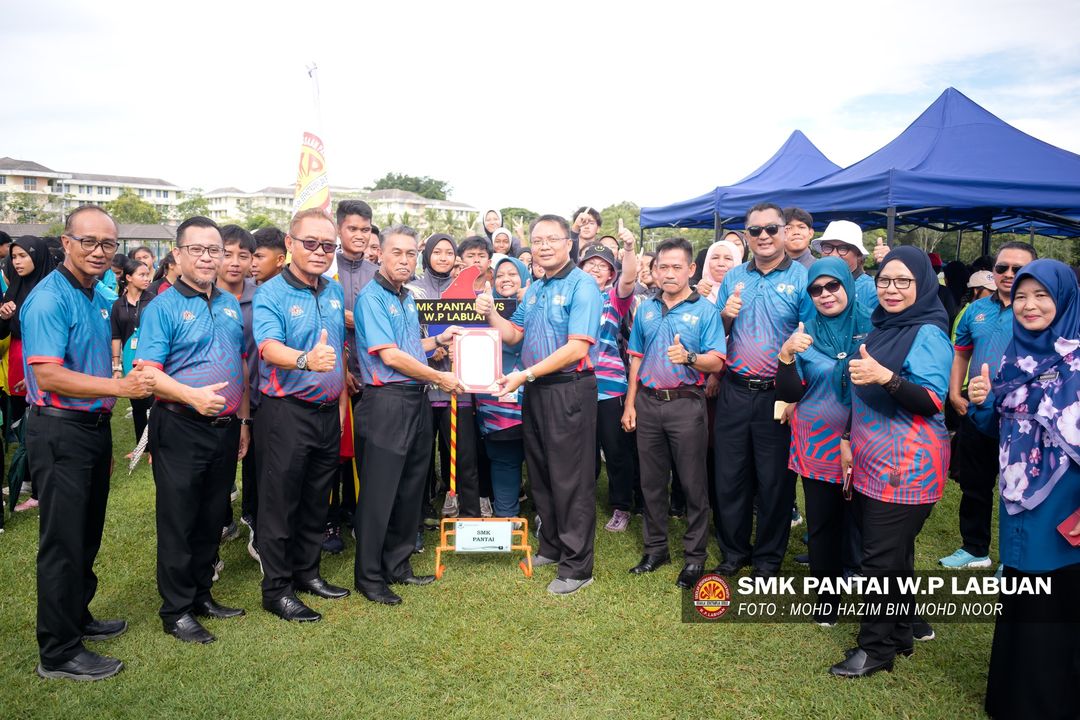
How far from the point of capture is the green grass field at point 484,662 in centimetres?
330

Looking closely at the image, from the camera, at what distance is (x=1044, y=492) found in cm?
288

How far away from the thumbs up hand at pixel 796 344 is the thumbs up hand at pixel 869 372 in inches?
23.5

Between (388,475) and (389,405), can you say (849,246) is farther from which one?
(388,475)

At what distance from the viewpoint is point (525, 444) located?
4.89 m

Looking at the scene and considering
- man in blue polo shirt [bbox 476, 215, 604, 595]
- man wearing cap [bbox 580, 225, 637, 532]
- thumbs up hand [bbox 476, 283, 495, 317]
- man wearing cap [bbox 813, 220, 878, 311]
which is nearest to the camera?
man in blue polo shirt [bbox 476, 215, 604, 595]

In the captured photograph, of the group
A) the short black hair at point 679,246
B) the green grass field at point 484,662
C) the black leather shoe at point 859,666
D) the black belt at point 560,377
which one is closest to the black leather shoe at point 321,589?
the green grass field at point 484,662

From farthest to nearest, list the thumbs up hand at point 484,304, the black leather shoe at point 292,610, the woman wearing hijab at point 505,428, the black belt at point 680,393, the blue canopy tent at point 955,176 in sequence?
1. the blue canopy tent at point 955,176
2. the woman wearing hijab at point 505,428
3. the thumbs up hand at point 484,304
4. the black belt at point 680,393
5. the black leather shoe at point 292,610

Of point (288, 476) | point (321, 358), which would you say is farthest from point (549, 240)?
point (288, 476)

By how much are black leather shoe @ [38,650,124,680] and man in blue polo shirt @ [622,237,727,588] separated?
3243 millimetres

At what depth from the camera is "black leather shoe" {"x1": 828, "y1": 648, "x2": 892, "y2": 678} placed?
3506 mm

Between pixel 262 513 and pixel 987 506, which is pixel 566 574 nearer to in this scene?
pixel 262 513

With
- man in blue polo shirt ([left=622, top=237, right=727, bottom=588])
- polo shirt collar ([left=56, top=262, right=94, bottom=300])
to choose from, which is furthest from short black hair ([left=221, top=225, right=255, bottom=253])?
man in blue polo shirt ([left=622, top=237, right=727, bottom=588])

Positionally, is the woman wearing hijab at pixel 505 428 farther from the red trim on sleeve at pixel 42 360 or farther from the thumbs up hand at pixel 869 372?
the red trim on sleeve at pixel 42 360

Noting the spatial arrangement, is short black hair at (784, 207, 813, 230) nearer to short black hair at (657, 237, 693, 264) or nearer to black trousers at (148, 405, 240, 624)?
short black hair at (657, 237, 693, 264)
